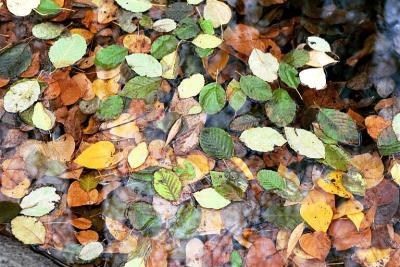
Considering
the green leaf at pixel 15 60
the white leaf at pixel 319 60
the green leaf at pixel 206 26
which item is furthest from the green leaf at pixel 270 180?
the green leaf at pixel 15 60

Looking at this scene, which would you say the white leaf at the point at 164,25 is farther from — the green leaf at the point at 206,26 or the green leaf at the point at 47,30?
the green leaf at the point at 47,30

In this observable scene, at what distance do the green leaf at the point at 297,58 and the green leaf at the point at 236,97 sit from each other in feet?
0.76

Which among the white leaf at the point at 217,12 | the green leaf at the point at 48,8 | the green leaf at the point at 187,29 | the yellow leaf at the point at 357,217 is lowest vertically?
the yellow leaf at the point at 357,217

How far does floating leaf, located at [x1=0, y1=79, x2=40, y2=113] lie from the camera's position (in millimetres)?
1778

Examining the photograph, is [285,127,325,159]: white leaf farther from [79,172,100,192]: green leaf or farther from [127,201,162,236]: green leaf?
[79,172,100,192]: green leaf

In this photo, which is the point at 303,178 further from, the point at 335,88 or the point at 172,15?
the point at 172,15

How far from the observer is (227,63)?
1938 mm

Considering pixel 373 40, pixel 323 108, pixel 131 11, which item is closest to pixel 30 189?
pixel 131 11

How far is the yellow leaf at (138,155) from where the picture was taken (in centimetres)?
172

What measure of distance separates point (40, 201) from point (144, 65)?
615mm

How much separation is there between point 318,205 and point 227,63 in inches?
25.3

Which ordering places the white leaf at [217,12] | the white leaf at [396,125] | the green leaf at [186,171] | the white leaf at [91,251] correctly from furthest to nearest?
the white leaf at [217,12] < the white leaf at [396,125] < the green leaf at [186,171] < the white leaf at [91,251]

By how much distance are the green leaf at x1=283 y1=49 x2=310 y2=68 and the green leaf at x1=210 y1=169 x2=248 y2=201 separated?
1.68 ft

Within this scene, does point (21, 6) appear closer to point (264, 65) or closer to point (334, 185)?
point (264, 65)
